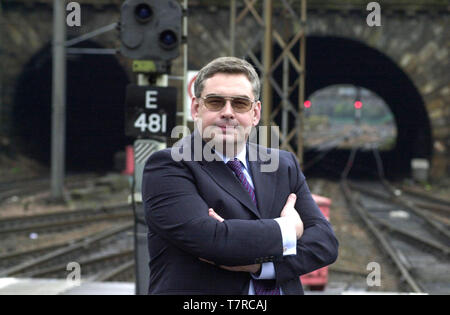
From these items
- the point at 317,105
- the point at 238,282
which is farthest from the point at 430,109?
the point at 317,105

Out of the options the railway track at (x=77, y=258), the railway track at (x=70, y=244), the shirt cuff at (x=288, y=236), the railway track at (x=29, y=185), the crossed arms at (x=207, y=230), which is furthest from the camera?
the railway track at (x=29, y=185)

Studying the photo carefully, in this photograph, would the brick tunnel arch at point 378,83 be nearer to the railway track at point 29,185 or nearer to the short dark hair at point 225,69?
the railway track at point 29,185

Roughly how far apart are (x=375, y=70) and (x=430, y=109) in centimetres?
718

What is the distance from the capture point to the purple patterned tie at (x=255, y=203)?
86.1 inches

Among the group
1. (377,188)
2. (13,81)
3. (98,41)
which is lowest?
(377,188)

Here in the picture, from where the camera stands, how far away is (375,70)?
26.7m

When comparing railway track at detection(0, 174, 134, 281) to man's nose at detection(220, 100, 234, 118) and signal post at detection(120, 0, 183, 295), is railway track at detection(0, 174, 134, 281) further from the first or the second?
man's nose at detection(220, 100, 234, 118)

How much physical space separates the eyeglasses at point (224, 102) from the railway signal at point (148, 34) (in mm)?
2532

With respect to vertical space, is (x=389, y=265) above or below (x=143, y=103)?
below

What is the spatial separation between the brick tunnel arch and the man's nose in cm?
1928

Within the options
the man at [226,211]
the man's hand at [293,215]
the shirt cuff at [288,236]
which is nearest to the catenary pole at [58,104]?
the man at [226,211]

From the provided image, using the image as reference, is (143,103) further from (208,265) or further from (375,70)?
(375,70)

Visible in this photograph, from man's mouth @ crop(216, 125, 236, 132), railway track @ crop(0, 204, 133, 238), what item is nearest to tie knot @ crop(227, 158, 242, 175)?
man's mouth @ crop(216, 125, 236, 132)

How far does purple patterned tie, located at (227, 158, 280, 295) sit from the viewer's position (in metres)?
2.19
